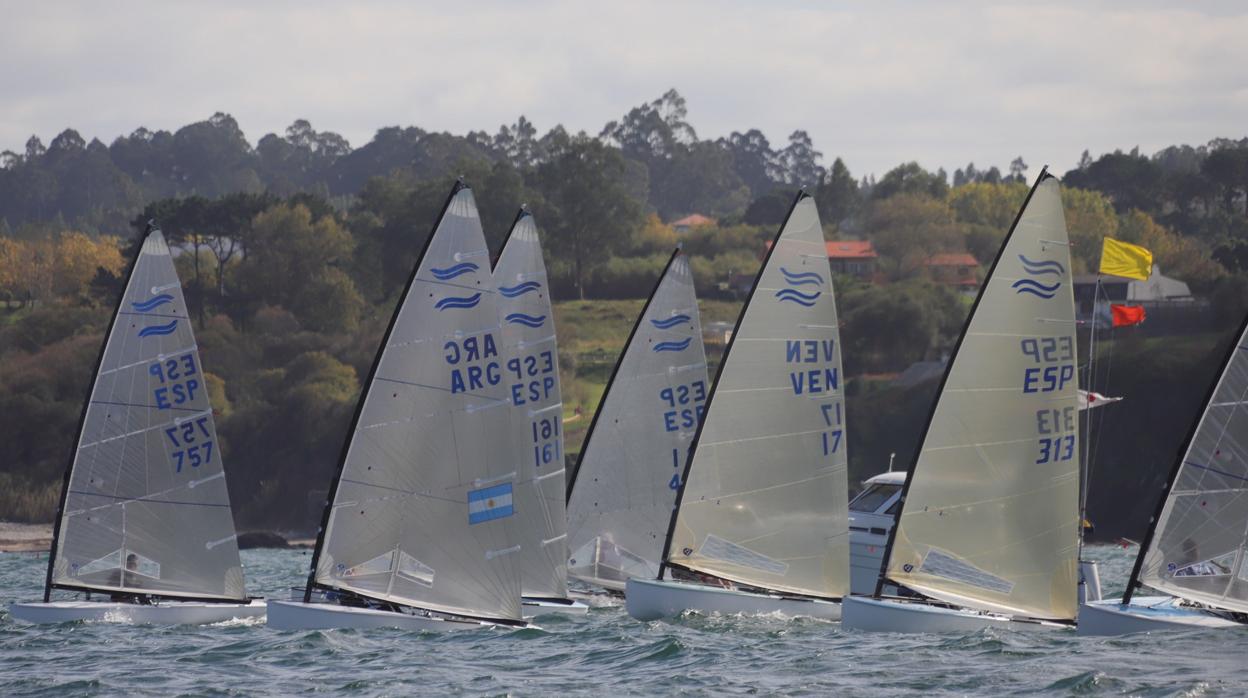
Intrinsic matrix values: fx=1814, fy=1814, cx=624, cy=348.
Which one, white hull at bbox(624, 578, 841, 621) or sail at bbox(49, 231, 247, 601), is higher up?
sail at bbox(49, 231, 247, 601)

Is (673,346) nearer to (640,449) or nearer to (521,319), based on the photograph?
(640,449)

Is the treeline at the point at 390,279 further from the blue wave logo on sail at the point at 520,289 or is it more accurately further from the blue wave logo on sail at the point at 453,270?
the blue wave logo on sail at the point at 453,270

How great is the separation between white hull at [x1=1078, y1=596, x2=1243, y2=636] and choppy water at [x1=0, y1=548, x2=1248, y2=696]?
0.99 ft

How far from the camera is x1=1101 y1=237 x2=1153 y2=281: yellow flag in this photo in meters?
33.0

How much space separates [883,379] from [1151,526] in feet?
222

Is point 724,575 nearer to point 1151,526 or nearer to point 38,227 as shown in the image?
point 1151,526

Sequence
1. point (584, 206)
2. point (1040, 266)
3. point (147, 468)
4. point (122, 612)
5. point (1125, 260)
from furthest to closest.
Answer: point (584, 206)
point (1125, 260)
point (147, 468)
point (122, 612)
point (1040, 266)

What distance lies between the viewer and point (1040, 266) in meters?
28.2

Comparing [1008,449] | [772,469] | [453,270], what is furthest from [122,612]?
[1008,449]

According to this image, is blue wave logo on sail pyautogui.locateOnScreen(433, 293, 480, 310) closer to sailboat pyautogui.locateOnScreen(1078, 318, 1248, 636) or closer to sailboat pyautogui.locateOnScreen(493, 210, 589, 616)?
sailboat pyautogui.locateOnScreen(493, 210, 589, 616)

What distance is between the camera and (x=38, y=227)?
173 metres

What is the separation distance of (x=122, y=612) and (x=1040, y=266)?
15.8 meters

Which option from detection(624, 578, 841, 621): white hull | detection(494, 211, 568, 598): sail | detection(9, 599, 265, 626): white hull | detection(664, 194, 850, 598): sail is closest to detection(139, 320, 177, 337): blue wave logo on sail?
detection(9, 599, 265, 626): white hull

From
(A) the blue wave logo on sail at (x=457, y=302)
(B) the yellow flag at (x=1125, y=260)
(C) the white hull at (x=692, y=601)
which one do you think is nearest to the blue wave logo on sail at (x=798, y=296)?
(C) the white hull at (x=692, y=601)
